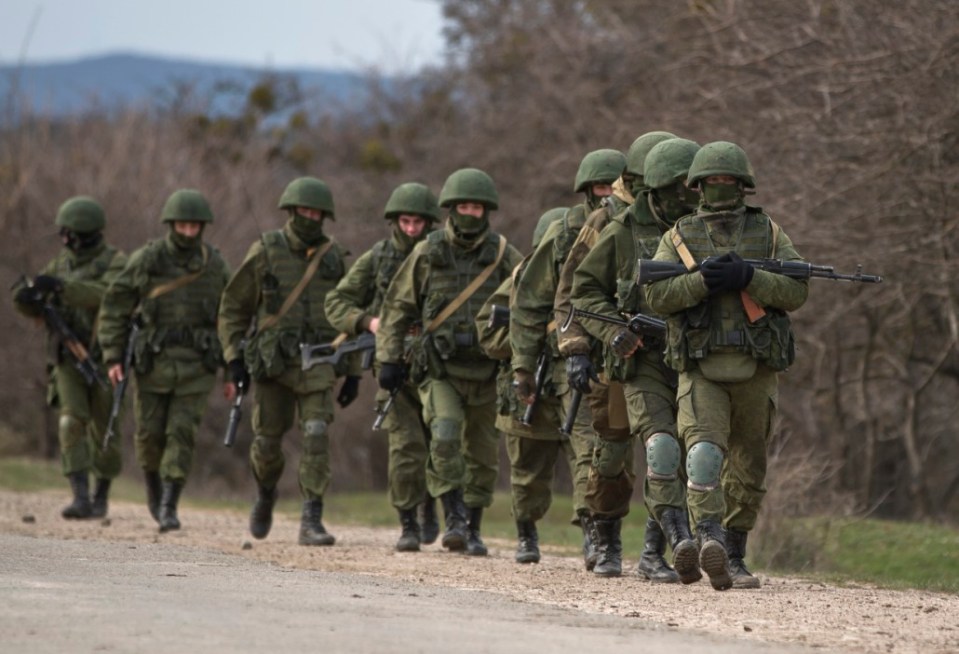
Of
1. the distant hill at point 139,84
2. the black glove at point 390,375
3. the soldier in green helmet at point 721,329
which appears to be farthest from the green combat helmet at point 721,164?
the distant hill at point 139,84

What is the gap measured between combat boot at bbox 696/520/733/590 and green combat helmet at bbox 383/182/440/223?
15.1 ft

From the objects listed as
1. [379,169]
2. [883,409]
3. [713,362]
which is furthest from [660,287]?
[379,169]

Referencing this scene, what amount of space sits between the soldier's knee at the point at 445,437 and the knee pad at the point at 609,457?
186 cm

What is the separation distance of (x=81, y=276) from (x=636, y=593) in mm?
7522

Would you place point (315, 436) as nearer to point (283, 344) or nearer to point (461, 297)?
point (283, 344)

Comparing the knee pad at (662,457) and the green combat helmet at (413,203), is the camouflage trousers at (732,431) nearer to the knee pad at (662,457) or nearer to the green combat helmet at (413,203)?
the knee pad at (662,457)

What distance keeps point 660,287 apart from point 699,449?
2.60ft

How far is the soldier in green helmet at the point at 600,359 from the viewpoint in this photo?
10.6 meters

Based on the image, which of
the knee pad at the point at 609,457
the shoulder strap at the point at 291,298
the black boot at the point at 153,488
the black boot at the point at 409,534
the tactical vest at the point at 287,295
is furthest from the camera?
the black boot at the point at 153,488

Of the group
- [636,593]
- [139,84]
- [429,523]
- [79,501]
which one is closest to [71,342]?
[79,501]

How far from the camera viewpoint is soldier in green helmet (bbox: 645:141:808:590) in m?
9.43

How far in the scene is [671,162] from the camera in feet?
33.6

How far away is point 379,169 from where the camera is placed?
34344 millimetres

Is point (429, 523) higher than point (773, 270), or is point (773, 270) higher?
point (773, 270)
